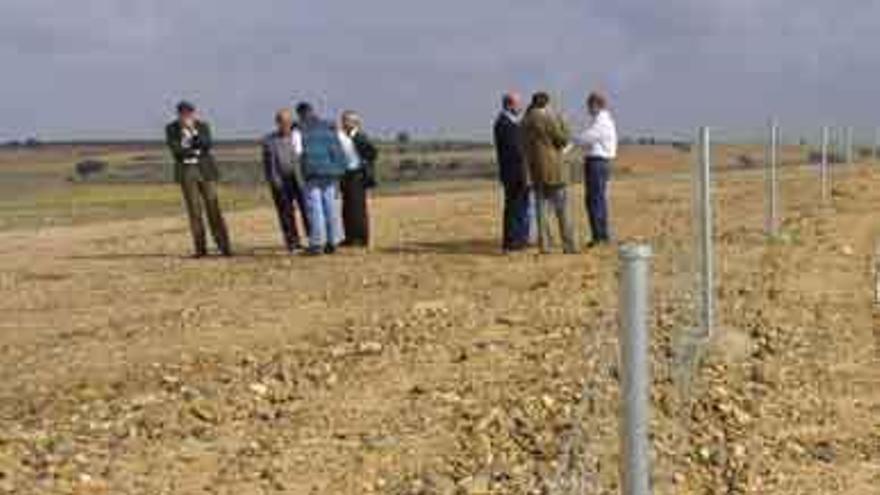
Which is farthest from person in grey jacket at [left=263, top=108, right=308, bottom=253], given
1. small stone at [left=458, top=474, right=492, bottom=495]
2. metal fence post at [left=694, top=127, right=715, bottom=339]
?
small stone at [left=458, top=474, right=492, bottom=495]

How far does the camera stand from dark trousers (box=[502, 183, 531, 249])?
53.8ft

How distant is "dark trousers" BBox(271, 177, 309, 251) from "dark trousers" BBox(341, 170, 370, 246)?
0.51m

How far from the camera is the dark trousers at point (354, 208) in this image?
17.8 meters

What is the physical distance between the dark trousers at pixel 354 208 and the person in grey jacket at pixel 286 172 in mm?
521

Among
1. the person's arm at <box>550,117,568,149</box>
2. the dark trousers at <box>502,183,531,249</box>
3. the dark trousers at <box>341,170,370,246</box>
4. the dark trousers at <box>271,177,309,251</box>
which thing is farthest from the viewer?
the dark trousers at <box>341,170,370,246</box>

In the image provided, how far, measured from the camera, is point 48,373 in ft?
32.9

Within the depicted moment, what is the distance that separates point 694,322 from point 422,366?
207 centimetres

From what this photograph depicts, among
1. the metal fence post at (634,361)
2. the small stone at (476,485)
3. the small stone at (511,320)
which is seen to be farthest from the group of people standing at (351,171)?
the metal fence post at (634,361)

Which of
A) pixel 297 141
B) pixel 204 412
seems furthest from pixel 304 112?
pixel 204 412

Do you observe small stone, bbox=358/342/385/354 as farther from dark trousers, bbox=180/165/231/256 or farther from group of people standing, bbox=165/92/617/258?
dark trousers, bbox=180/165/231/256

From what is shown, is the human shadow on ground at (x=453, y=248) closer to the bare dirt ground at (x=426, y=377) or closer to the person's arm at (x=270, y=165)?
the bare dirt ground at (x=426, y=377)

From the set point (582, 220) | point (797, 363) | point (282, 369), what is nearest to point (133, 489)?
point (282, 369)

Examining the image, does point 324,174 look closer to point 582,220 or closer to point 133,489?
point 582,220

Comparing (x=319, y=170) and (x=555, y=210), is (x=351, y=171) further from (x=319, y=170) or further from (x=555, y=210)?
(x=555, y=210)
